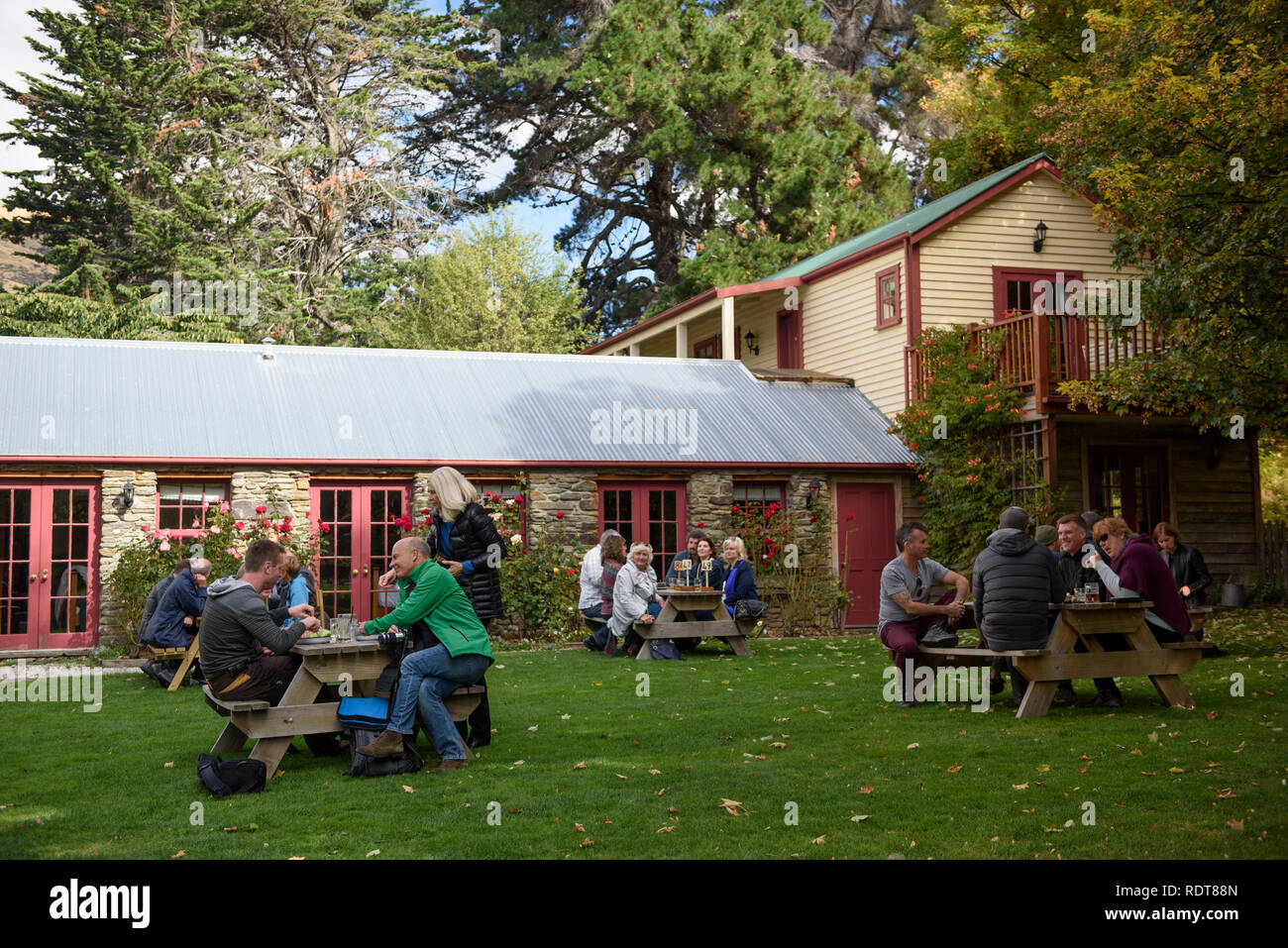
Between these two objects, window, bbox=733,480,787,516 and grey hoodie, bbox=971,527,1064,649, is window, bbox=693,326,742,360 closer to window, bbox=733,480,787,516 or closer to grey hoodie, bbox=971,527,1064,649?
window, bbox=733,480,787,516

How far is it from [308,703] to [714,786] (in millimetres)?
2670

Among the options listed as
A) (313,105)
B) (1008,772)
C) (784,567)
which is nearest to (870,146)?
(313,105)

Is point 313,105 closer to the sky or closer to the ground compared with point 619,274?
closer to the sky

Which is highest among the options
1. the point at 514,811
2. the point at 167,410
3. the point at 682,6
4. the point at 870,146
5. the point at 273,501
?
the point at 682,6

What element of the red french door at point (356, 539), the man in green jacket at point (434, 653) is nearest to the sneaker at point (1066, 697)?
the man in green jacket at point (434, 653)

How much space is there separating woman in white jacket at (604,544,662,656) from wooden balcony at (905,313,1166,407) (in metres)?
6.82

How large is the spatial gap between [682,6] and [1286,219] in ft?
83.6

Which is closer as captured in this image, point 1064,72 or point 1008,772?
point 1008,772

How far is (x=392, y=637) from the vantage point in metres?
7.47

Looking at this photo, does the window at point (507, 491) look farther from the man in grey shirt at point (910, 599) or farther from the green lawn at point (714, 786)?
the man in grey shirt at point (910, 599)

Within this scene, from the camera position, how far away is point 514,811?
622cm

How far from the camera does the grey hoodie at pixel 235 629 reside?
731 centimetres
